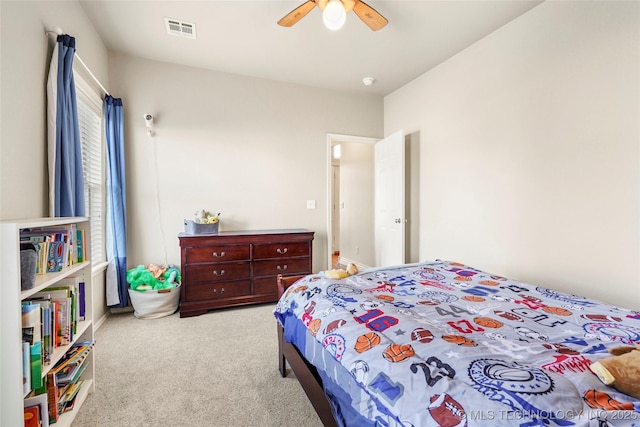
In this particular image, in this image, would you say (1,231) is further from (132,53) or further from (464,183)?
(464,183)

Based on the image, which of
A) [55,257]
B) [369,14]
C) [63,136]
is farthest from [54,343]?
[369,14]

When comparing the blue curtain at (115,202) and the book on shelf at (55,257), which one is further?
the blue curtain at (115,202)

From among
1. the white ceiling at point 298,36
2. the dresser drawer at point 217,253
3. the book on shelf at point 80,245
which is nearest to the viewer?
the book on shelf at point 80,245

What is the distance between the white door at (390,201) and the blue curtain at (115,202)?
2.99m

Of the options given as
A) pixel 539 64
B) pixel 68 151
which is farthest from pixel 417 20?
pixel 68 151

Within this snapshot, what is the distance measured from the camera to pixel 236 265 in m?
3.09

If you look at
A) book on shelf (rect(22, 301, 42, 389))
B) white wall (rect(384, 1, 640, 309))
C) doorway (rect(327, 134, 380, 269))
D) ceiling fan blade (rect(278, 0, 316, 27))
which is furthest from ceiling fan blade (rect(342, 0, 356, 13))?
book on shelf (rect(22, 301, 42, 389))

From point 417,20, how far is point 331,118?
5.45 ft

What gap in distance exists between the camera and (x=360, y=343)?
1048 mm

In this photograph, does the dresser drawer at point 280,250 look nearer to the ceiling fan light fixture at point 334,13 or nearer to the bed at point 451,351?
the bed at point 451,351

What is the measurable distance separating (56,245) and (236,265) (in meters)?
1.72

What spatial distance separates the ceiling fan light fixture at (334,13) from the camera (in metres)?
1.86

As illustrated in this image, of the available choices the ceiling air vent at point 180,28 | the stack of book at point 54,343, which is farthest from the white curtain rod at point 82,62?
the stack of book at point 54,343

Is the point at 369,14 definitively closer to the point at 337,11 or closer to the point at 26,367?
the point at 337,11
